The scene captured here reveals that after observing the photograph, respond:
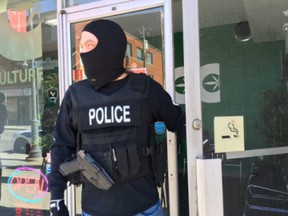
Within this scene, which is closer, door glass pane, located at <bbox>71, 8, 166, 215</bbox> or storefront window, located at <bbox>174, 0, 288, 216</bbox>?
storefront window, located at <bbox>174, 0, 288, 216</bbox>

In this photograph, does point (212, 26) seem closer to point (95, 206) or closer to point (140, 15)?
point (140, 15)

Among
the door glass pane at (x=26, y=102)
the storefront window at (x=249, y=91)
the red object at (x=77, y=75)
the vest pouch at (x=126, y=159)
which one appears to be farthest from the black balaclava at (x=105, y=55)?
the door glass pane at (x=26, y=102)

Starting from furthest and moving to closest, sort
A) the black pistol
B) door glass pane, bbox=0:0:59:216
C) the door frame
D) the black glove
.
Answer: door glass pane, bbox=0:0:59:216 → the door frame → the black glove → the black pistol

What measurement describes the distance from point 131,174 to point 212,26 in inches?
41.6

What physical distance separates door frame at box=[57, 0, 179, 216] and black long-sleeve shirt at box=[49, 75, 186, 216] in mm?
544

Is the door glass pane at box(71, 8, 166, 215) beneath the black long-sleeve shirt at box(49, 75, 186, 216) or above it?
above

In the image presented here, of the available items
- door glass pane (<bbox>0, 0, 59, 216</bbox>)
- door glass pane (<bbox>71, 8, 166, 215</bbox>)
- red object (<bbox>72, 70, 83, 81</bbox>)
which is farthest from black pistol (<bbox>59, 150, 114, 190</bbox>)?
door glass pane (<bbox>0, 0, 59, 216</bbox>)

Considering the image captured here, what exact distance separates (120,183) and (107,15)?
1.40 meters

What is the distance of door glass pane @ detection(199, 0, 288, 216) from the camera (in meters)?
2.28

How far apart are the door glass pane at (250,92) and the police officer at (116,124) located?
0.44 m

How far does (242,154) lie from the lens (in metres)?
2.28

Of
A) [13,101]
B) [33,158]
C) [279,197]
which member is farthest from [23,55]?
[279,197]

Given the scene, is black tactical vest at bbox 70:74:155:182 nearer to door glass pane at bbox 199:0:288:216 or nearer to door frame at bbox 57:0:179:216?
door glass pane at bbox 199:0:288:216

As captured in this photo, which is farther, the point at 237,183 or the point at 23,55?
the point at 23,55
